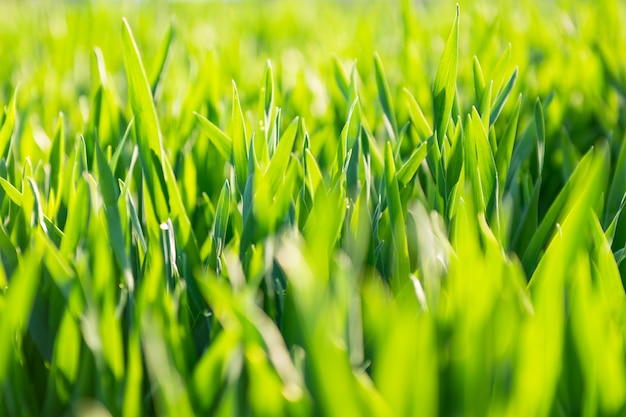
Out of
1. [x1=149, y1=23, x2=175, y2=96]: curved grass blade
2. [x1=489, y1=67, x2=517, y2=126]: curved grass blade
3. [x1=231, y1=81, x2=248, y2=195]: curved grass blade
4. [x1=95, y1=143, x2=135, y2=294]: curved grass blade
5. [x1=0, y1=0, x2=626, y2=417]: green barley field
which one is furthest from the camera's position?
[x1=149, y1=23, x2=175, y2=96]: curved grass blade

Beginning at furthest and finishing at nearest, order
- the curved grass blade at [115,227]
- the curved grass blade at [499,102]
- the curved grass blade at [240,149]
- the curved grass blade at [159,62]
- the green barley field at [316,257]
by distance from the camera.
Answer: the curved grass blade at [159,62] → the curved grass blade at [499,102] → the curved grass blade at [240,149] → the curved grass blade at [115,227] → the green barley field at [316,257]

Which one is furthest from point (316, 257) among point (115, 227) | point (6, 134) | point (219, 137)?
point (6, 134)

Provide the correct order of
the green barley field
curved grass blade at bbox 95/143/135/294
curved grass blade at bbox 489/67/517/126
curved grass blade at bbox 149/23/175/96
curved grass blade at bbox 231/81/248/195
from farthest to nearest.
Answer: curved grass blade at bbox 149/23/175/96 < curved grass blade at bbox 489/67/517/126 < curved grass blade at bbox 231/81/248/195 < curved grass blade at bbox 95/143/135/294 < the green barley field

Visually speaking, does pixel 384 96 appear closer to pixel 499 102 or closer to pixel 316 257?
pixel 499 102

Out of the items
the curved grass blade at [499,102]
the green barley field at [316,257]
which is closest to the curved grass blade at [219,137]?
the green barley field at [316,257]

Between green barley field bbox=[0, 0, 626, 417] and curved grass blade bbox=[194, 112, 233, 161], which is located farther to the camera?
curved grass blade bbox=[194, 112, 233, 161]

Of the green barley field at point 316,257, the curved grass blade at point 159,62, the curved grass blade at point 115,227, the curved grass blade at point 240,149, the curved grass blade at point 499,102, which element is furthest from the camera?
the curved grass blade at point 159,62

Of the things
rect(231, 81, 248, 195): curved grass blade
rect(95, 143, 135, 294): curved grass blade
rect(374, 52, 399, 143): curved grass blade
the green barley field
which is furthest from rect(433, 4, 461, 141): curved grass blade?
rect(95, 143, 135, 294): curved grass blade

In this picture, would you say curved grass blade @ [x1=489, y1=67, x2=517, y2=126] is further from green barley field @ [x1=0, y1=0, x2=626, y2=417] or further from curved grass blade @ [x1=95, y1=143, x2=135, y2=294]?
curved grass blade @ [x1=95, y1=143, x2=135, y2=294]

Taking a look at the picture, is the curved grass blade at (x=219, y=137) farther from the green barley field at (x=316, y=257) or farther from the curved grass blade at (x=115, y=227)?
the curved grass blade at (x=115, y=227)

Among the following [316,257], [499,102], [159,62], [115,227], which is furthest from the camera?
[159,62]
